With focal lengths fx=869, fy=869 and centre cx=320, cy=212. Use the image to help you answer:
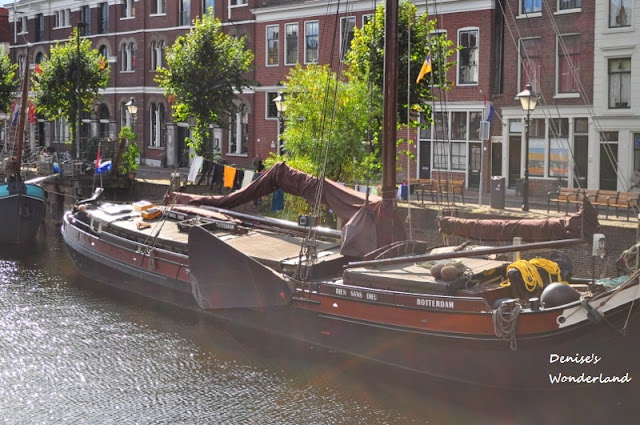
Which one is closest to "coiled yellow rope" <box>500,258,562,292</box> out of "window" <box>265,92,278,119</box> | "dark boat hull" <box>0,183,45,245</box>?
"dark boat hull" <box>0,183,45,245</box>

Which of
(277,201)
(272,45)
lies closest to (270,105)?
(272,45)

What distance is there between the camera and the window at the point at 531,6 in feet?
100

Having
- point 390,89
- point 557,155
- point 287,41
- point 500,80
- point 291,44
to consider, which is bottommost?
point 557,155

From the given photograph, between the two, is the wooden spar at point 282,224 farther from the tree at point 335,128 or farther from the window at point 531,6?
the window at point 531,6

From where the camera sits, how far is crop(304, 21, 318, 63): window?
37625mm

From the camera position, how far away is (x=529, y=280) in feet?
45.0

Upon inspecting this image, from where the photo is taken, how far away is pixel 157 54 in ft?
155

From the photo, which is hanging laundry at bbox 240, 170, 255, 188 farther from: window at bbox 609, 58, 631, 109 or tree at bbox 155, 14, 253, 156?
window at bbox 609, 58, 631, 109

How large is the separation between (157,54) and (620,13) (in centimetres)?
2639

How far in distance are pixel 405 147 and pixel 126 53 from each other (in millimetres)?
21695

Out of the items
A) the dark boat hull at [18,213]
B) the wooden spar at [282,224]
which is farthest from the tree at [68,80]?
the wooden spar at [282,224]

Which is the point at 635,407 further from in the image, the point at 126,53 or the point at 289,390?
the point at 126,53

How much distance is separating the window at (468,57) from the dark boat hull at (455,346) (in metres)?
18.0

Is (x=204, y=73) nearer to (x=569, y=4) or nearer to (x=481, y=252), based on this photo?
(x=569, y=4)
